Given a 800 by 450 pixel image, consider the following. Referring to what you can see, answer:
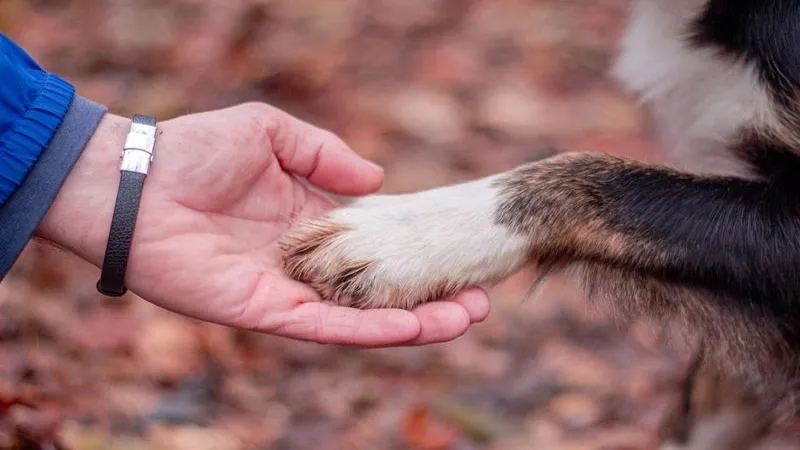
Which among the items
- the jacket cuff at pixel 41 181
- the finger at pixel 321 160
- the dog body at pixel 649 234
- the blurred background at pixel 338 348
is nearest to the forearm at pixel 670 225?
the dog body at pixel 649 234

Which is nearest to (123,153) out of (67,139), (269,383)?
(67,139)

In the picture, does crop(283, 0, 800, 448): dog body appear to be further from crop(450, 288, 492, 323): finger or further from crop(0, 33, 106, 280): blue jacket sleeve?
Answer: crop(0, 33, 106, 280): blue jacket sleeve

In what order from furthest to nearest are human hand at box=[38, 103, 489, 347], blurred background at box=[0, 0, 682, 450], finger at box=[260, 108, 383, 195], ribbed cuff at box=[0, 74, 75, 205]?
blurred background at box=[0, 0, 682, 450] → finger at box=[260, 108, 383, 195] → human hand at box=[38, 103, 489, 347] → ribbed cuff at box=[0, 74, 75, 205]

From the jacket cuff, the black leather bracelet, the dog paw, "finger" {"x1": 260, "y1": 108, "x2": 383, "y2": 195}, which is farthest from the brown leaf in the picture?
the jacket cuff

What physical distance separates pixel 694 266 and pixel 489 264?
455 millimetres

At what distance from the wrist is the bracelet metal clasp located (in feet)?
0.12

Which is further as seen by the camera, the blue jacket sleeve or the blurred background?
the blurred background

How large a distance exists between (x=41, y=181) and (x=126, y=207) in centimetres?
18

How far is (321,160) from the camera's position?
2521 millimetres

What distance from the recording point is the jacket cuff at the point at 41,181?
200cm

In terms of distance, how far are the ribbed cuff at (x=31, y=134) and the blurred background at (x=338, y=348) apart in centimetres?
62

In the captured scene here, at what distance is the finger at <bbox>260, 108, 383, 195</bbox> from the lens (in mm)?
2482

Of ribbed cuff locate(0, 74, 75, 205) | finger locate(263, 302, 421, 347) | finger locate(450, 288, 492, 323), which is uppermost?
ribbed cuff locate(0, 74, 75, 205)

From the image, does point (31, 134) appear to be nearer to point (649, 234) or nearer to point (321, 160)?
point (321, 160)
